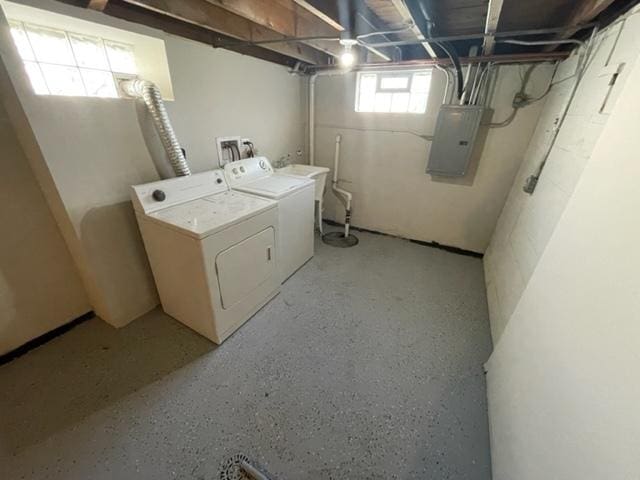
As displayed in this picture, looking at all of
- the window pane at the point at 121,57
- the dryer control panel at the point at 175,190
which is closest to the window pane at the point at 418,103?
the dryer control panel at the point at 175,190

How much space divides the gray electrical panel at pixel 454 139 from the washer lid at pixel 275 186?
4.78 feet

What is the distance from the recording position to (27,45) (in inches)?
58.9

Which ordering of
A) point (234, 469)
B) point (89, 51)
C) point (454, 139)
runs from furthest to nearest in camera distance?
point (454, 139) → point (89, 51) → point (234, 469)

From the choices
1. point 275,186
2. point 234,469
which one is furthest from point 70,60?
point 234,469

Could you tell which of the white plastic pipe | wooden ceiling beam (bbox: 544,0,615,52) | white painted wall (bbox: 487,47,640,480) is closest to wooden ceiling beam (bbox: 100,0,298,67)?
the white plastic pipe

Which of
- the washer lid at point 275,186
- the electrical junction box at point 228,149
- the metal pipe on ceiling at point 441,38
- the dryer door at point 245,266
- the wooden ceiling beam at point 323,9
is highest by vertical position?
the wooden ceiling beam at point 323,9

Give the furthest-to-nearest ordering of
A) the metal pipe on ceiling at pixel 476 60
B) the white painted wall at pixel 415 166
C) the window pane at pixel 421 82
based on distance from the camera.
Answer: the window pane at pixel 421 82 < the white painted wall at pixel 415 166 < the metal pipe on ceiling at pixel 476 60

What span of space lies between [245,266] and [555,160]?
2282mm

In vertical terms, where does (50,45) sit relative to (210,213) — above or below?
above

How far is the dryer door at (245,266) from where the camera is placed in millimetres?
1751

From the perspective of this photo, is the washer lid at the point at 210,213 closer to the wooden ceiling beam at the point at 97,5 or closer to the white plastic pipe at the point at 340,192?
the wooden ceiling beam at the point at 97,5

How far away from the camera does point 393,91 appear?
123 inches

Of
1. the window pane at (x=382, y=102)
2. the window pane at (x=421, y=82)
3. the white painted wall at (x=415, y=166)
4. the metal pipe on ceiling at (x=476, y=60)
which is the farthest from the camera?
the window pane at (x=382, y=102)

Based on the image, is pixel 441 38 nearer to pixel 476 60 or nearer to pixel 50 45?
pixel 476 60
